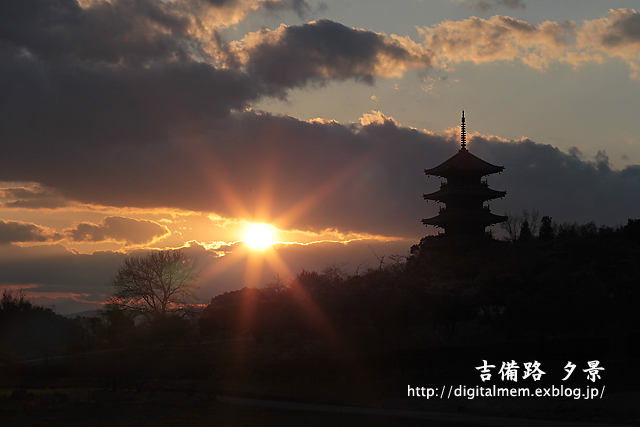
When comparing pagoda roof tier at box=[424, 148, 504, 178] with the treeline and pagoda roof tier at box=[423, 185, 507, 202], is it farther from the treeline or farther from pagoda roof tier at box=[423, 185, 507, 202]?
the treeline

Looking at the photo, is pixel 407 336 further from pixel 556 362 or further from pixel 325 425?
pixel 325 425

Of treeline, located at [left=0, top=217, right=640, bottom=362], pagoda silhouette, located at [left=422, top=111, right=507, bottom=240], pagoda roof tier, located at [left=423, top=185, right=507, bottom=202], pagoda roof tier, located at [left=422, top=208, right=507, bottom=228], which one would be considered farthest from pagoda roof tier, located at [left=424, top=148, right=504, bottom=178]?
treeline, located at [left=0, top=217, right=640, bottom=362]

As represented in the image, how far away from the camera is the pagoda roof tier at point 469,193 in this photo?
7044 centimetres

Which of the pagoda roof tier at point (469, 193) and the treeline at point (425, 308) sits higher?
the pagoda roof tier at point (469, 193)

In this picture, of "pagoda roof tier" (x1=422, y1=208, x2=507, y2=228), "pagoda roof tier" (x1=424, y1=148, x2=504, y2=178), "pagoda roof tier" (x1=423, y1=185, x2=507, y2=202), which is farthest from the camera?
"pagoda roof tier" (x1=424, y1=148, x2=504, y2=178)

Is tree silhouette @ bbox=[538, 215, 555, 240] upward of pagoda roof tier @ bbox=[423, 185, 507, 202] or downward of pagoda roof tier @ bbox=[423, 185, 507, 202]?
downward

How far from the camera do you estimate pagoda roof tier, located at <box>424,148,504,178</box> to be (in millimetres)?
71344

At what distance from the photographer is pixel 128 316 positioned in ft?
208

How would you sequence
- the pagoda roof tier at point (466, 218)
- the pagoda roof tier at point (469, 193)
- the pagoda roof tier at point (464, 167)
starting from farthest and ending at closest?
the pagoda roof tier at point (464, 167)
the pagoda roof tier at point (469, 193)
the pagoda roof tier at point (466, 218)

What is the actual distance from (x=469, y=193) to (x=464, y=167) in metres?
3.54

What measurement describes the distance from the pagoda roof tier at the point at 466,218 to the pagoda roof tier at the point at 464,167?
526 centimetres

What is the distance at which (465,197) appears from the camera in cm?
7138

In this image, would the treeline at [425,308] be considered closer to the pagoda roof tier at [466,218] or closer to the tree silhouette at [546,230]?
the pagoda roof tier at [466,218]

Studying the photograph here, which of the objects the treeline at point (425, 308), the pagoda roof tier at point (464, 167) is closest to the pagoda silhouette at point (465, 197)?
the pagoda roof tier at point (464, 167)
